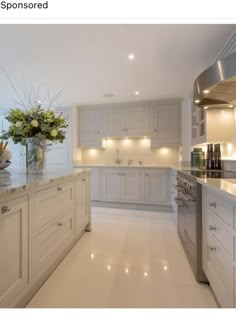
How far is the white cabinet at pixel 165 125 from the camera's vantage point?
3.94 metres

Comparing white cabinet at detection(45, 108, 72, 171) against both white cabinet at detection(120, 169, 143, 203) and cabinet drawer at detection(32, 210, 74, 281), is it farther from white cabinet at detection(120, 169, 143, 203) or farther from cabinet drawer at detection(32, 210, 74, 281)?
cabinet drawer at detection(32, 210, 74, 281)

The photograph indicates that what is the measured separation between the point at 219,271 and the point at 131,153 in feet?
11.3

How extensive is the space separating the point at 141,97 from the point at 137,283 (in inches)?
129

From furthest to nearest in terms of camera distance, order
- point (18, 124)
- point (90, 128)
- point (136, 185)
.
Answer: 1. point (90, 128)
2. point (136, 185)
3. point (18, 124)

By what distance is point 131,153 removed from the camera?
14.9ft

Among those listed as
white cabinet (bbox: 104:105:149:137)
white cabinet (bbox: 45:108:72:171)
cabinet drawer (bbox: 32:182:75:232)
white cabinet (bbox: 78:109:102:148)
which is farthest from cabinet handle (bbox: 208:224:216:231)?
white cabinet (bbox: 45:108:72:171)

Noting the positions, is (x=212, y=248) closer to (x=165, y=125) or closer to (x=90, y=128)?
(x=165, y=125)

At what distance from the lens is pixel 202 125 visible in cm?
279

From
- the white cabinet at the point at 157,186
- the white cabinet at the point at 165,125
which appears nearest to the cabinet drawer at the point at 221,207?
the white cabinet at the point at 157,186

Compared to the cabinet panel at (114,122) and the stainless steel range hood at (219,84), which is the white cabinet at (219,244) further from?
the cabinet panel at (114,122)

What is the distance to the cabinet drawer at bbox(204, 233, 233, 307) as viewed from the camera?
1062 mm

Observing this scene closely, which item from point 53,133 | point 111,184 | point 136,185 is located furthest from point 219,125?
point 111,184

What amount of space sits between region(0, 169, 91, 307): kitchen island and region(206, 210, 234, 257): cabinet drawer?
1225mm
